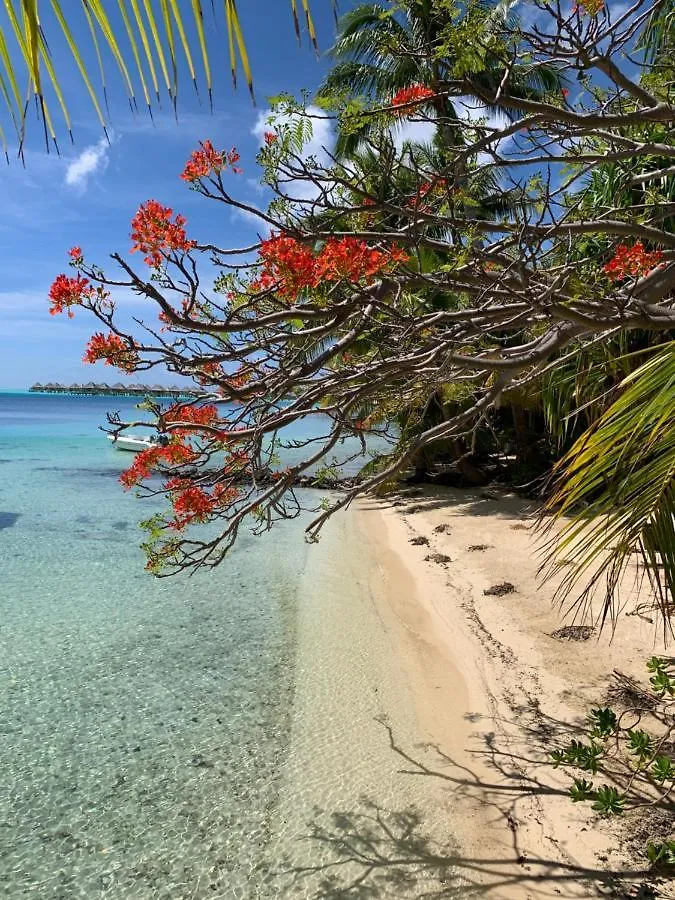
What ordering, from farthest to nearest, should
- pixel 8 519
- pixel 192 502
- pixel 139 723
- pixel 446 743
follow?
pixel 8 519
pixel 139 723
pixel 446 743
pixel 192 502

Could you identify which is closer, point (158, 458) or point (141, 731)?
point (158, 458)

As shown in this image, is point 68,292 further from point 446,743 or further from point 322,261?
point 446,743

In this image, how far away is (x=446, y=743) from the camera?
5012 mm

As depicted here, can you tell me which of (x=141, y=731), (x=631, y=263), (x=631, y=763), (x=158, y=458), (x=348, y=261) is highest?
(x=631, y=263)

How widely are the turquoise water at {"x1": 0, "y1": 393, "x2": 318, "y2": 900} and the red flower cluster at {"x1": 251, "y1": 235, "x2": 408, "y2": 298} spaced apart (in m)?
3.56

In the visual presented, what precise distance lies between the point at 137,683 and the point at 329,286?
16.4 feet

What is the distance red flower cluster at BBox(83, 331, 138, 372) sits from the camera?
11.5 feet

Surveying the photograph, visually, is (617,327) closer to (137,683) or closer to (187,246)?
(187,246)

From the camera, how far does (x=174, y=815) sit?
4.36 metres

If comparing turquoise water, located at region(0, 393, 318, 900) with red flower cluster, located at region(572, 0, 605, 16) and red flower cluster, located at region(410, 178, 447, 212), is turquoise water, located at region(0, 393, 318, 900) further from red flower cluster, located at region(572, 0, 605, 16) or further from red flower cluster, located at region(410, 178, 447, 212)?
red flower cluster, located at region(572, 0, 605, 16)

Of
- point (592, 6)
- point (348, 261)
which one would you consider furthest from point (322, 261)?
point (592, 6)

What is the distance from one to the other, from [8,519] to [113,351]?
14.1m

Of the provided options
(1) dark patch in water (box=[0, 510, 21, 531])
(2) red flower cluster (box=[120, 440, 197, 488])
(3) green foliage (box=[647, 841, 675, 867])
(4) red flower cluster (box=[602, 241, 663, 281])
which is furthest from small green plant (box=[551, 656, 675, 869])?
(1) dark patch in water (box=[0, 510, 21, 531])

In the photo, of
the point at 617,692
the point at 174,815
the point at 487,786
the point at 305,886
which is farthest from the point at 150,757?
the point at 617,692
